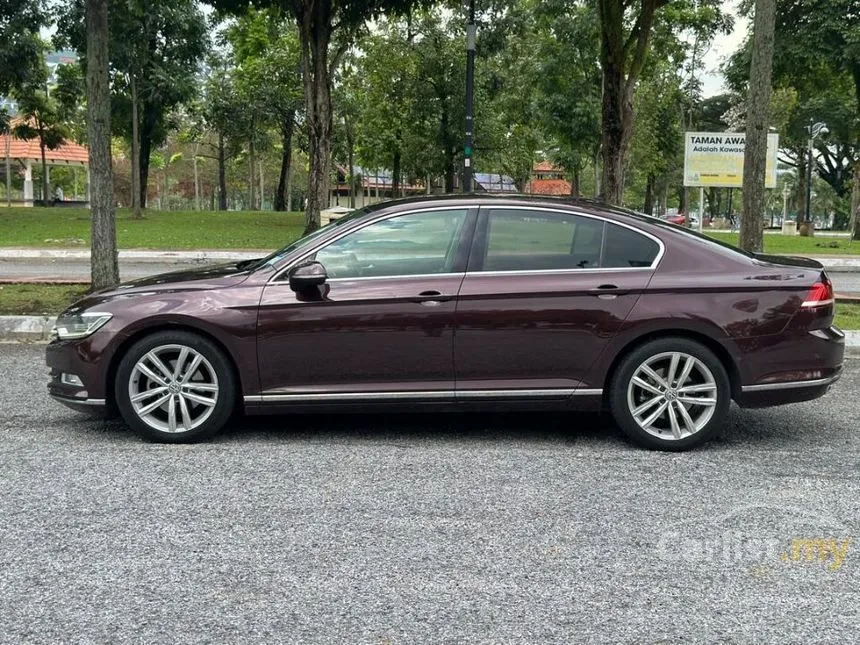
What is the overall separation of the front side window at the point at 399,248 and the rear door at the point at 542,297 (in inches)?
7.2

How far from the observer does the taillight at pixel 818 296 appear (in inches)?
195

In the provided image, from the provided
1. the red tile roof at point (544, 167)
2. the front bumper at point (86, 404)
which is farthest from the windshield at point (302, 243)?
the red tile roof at point (544, 167)

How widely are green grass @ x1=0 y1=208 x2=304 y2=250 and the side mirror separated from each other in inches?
585

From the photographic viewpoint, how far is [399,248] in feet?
16.8

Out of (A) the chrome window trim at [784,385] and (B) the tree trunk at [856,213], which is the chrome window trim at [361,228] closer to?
(A) the chrome window trim at [784,385]

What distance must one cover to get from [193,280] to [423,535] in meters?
2.40

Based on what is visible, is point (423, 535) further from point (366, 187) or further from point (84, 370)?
point (366, 187)

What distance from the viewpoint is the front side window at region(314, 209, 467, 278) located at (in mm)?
5059

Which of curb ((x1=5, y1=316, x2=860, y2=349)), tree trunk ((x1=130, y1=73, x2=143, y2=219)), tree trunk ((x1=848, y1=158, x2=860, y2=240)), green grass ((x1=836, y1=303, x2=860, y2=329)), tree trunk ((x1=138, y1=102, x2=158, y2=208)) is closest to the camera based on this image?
curb ((x1=5, y1=316, x2=860, y2=349))

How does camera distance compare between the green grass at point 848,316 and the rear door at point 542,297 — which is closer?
the rear door at point 542,297

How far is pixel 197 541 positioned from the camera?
3658 mm

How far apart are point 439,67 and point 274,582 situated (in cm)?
2737

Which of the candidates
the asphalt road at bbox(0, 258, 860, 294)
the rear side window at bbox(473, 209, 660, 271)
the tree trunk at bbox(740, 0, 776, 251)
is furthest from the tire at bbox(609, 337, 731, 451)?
the asphalt road at bbox(0, 258, 860, 294)

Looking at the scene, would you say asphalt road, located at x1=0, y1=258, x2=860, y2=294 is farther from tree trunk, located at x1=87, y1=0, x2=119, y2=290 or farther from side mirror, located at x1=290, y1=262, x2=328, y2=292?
side mirror, located at x1=290, y1=262, x2=328, y2=292
